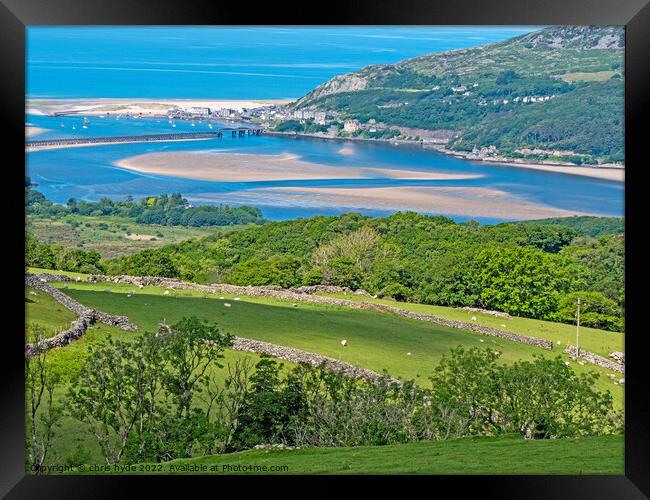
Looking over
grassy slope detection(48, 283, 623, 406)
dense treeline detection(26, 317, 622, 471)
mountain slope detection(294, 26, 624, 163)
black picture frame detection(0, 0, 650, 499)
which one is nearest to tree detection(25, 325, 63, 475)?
dense treeline detection(26, 317, 622, 471)

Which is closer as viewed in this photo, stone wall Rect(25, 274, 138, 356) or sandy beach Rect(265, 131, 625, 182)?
stone wall Rect(25, 274, 138, 356)

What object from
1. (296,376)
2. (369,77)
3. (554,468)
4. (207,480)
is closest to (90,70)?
(369,77)

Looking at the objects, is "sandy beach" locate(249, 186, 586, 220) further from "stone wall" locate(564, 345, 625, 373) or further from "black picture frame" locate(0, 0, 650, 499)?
"black picture frame" locate(0, 0, 650, 499)

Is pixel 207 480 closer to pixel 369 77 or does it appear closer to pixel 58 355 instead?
pixel 58 355

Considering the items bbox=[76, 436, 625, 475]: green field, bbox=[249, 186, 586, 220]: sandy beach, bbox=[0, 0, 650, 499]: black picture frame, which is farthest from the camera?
bbox=[249, 186, 586, 220]: sandy beach

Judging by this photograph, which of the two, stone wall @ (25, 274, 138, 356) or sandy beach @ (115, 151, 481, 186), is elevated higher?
sandy beach @ (115, 151, 481, 186)

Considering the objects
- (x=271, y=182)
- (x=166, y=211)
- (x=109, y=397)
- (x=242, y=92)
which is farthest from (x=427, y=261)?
(x=109, y=397)

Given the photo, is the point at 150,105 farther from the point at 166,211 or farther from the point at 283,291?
the point at 283,291
